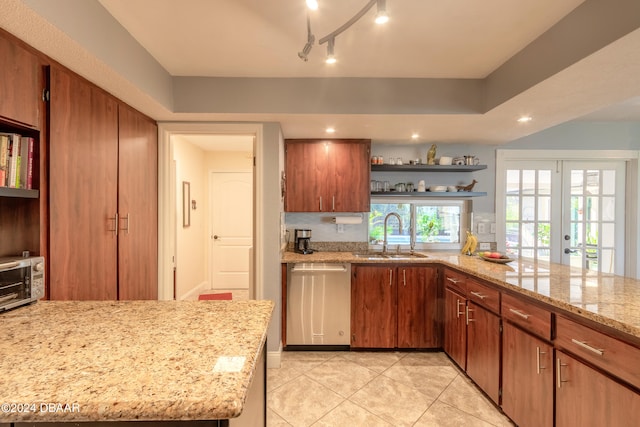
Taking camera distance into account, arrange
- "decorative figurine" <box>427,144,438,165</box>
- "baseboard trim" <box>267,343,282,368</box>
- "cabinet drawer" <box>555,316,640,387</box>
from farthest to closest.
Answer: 1. "decorative figurine" <box>427,144,438,165</box>
2. "baseboard trim" <box>267,343,282,368</box>
3. "cabinet drawer" <box>555,316,640,387</box>

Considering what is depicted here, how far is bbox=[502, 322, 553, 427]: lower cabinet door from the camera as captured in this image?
1594 millimetres

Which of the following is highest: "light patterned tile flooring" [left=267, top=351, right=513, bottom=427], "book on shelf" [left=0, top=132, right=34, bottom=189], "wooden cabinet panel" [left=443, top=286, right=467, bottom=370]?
"book on shelf" [left=0, top=132, right=34, bottom=189]

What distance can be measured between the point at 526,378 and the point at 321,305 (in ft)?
5.40

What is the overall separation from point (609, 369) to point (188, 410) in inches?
65.6

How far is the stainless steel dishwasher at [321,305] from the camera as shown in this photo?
9.34 feet

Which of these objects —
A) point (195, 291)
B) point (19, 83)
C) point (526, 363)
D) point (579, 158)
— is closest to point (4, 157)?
point (19, 83)

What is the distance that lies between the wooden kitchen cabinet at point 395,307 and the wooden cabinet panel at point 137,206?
5.96 ft

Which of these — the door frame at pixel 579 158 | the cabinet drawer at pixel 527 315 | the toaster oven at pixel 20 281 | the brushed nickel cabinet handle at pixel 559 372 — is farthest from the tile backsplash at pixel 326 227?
the toaster oven at pixel 20 281

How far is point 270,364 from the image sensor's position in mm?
2602

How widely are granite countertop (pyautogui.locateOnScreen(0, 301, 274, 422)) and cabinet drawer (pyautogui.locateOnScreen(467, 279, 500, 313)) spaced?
1.60m

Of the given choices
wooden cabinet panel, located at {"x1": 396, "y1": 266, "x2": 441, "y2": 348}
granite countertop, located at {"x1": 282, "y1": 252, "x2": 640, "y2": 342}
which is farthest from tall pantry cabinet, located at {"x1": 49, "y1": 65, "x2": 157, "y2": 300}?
granite countertop, located at {"x1": 282, "y1": 252, "x2": 640, "y2": 342}

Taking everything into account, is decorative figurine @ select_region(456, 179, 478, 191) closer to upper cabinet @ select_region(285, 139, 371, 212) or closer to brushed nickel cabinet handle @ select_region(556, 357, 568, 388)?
upper cabinet @ select_region(285, 139, 371, 212)

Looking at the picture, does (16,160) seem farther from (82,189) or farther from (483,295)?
(483,295)

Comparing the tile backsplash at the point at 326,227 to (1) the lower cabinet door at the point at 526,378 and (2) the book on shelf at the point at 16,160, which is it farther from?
(2) the book on shelf at the point at 16,160
